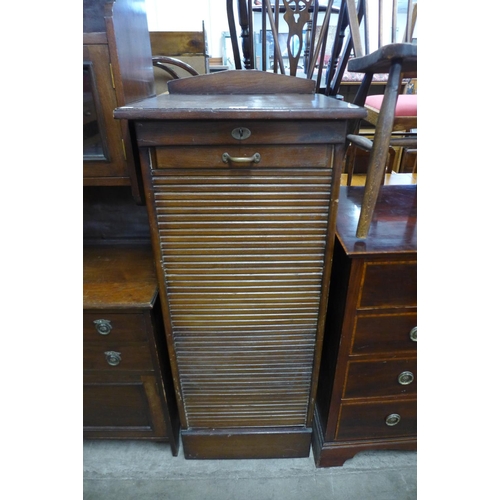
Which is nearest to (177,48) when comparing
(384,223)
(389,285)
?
(384,223)

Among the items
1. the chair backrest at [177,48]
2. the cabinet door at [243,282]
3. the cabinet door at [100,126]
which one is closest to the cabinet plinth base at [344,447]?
the cabinet door at [243,282]

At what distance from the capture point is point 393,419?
Result: 102cm

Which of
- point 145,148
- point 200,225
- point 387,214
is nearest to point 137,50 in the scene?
point 145,148

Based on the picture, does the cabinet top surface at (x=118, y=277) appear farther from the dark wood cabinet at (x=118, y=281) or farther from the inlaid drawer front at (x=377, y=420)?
the inlaid drawer front at (x=377, y=420)

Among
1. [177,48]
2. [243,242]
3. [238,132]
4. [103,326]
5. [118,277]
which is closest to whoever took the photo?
[238,132]

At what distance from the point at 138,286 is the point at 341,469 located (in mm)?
883

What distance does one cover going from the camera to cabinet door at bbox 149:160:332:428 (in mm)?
729

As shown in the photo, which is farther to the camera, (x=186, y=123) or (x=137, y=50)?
(x=137, y=50)

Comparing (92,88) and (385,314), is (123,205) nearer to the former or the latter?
(92,88)

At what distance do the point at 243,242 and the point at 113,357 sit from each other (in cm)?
51

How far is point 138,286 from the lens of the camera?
945mm

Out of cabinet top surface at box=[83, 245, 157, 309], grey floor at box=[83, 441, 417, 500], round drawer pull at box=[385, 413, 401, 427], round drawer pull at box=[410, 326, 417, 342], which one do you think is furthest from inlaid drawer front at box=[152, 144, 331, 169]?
grey floor at box=[83, 441, 417, 500]

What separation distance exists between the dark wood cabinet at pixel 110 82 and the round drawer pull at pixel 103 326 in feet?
1.11

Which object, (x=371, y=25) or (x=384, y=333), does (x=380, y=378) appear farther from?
(x=371, y=25)
